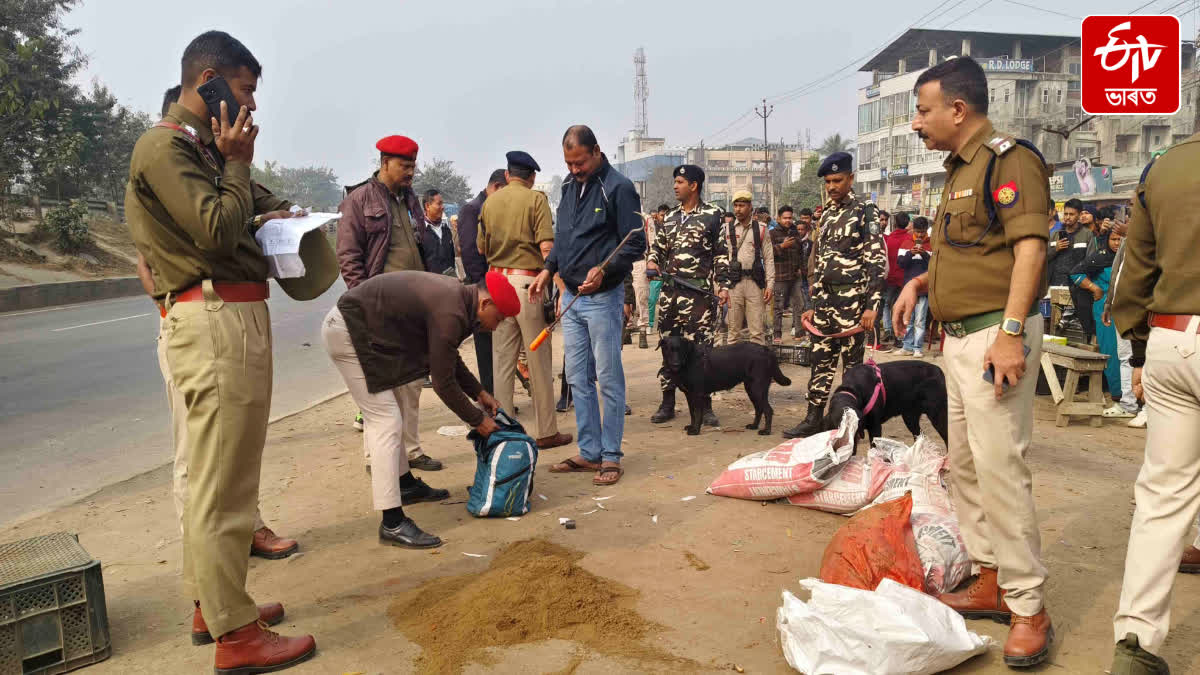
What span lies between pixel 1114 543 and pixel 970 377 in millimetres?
1878

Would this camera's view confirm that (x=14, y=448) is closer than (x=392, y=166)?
No

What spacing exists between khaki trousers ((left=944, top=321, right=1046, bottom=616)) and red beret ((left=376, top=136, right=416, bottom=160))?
393 centimetres

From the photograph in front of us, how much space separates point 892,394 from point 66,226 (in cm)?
2475

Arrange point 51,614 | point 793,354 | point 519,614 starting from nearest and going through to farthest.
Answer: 1. point 51,614
2. point 519,614
3. point 793,354

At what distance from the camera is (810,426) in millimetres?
6637

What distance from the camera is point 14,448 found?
637 centimetres

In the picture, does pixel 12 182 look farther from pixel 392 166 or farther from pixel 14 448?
pixel 392 166

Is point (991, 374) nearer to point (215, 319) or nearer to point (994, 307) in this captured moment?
point (994, 307)

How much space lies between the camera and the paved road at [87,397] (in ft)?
18.9

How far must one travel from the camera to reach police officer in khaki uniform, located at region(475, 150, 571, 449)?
6.11 meters

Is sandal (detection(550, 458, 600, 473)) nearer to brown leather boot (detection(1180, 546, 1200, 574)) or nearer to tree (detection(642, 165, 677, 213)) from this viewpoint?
brown leather boot (detection(1180, 546, 1200, 574))

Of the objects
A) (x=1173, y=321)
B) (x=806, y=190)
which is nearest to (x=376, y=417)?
(x=1173, y=321)

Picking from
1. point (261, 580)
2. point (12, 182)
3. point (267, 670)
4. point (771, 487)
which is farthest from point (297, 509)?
point (12, 182)

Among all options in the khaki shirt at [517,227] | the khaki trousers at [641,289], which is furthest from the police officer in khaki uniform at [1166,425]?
the khaki trousers at [641,289]
